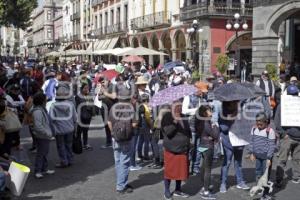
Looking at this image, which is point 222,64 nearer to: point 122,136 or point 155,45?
point 122,136

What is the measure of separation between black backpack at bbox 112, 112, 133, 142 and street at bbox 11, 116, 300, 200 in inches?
34.6

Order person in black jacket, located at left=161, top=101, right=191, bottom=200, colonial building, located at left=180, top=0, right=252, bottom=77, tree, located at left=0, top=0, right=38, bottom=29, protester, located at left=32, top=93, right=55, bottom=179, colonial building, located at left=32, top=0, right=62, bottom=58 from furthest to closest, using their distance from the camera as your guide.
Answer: colonial building, located at left=32, top=0, right=62, bottom=58 < tree, located at left=0, top=0, right=38, bottom=29 < colonial building, located at left=180, top=0, right=252, bottom=77 < protester, located at left=32, top=93, right=55, bottom=179 < person in black jacket, located at left=161, top=101, right=191, bottom=200

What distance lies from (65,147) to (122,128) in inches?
87.9

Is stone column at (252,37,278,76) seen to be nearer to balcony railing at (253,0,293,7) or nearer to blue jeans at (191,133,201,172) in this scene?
balcony railing at (253,0,293,7)

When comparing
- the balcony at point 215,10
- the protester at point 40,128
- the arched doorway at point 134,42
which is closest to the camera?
the protester at point 40,128

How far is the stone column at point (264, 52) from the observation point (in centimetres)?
2033

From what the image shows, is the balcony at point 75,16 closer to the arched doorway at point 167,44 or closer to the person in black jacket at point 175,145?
the arched doorway at point 167,44

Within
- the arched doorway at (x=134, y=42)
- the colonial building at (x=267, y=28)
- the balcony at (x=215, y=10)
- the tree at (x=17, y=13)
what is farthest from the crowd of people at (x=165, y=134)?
the arched doorway at (x=134, y=42)

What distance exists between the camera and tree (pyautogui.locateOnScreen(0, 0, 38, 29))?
33688mm

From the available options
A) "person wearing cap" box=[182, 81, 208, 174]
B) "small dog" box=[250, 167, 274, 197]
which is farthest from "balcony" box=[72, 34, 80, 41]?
"small dog" box=[250, 167, 274, 197]

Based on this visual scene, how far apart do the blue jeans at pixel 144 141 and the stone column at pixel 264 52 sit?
12.2 meters

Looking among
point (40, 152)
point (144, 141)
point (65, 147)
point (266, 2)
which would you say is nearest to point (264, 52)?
point (266, 2)

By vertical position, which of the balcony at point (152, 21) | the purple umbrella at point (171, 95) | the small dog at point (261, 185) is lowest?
the small dog at point (261, 185)

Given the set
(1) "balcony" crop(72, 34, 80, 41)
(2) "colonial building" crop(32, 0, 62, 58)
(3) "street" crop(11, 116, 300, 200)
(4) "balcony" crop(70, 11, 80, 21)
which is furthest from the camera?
(2) "colonial building" crop(32, 0, 62, 58)
